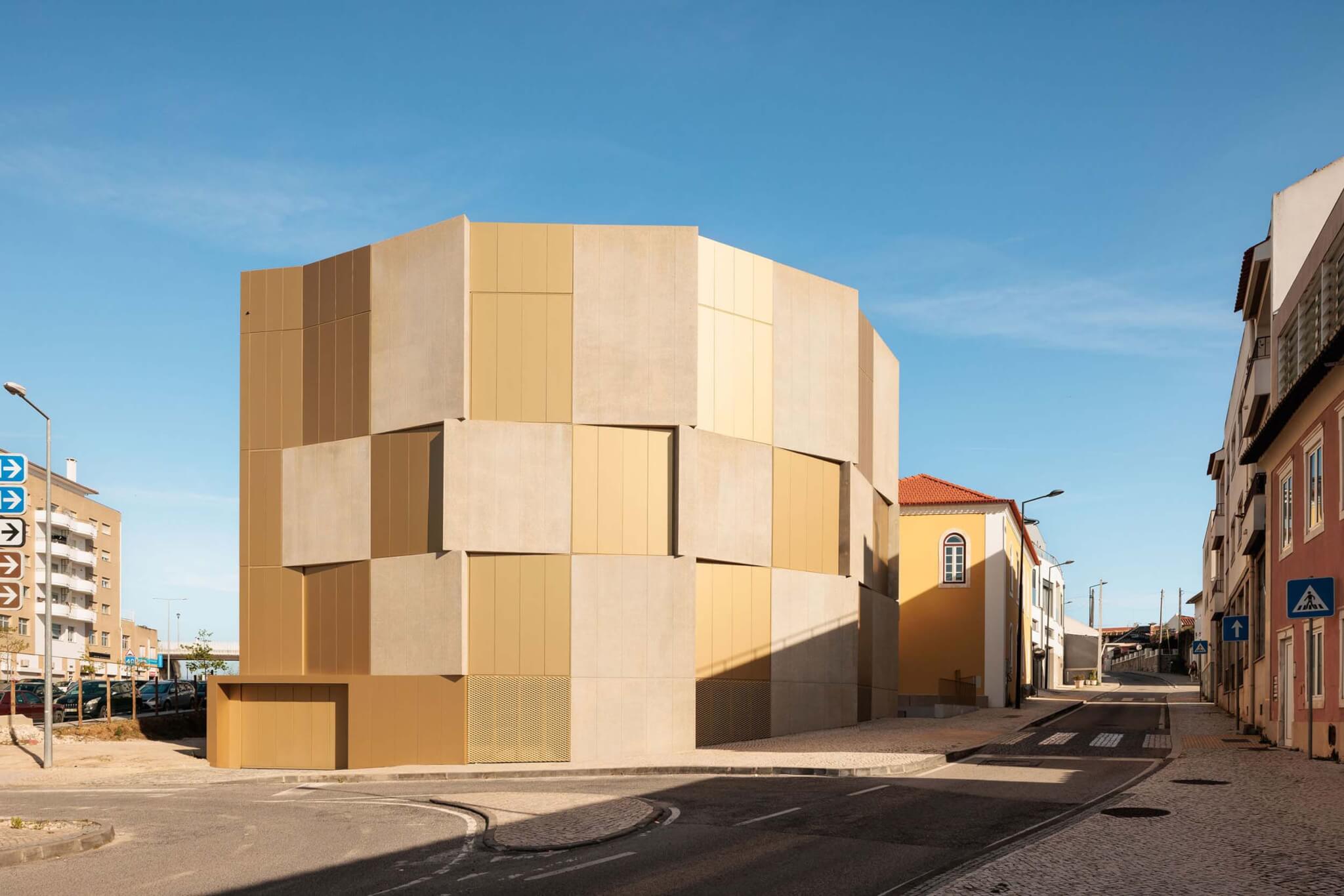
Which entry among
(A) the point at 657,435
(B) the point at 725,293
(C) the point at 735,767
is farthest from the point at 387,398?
(C) the point at 735,767

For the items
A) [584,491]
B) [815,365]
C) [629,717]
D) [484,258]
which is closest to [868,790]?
[629,717]

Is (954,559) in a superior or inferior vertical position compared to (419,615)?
superior

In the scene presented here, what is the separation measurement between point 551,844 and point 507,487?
50.4ft

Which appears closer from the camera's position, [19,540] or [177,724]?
[19,540]

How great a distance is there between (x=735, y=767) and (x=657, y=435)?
354 inches

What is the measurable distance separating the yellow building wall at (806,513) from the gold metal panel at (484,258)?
8719 mm

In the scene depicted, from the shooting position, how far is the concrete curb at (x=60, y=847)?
12922 millimetres

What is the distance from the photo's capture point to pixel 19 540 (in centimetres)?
1661

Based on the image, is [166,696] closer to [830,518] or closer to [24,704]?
[24,704]

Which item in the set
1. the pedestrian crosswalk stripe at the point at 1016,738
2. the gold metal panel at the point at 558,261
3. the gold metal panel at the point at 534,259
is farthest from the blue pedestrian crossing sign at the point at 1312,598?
the gold metal panel at the point at 534,259

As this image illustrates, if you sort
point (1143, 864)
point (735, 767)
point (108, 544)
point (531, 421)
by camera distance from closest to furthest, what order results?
point (1143, 864) < point (735, 767) < point (531, 421) < point (108, 544)

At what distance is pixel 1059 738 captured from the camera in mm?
30625

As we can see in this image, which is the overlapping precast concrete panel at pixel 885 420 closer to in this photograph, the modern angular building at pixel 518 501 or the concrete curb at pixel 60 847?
the modern angular building at pixel 518 501

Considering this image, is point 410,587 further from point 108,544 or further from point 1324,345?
point 108,544
